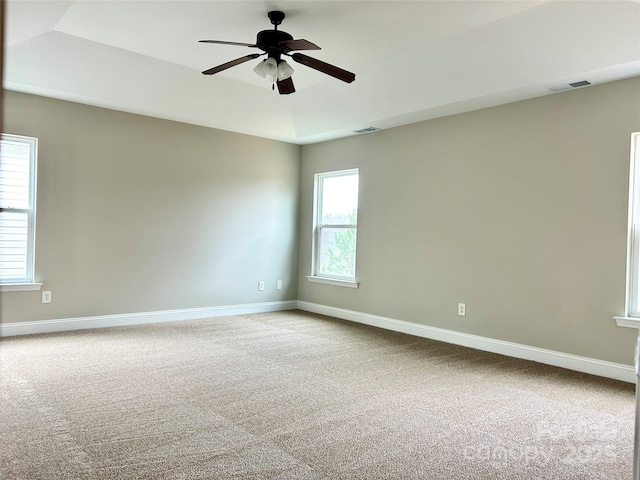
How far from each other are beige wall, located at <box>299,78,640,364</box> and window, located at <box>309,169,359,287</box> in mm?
264

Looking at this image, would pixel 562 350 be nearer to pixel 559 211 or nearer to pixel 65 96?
pixel 559 211

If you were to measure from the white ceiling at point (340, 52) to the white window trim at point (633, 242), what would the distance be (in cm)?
66

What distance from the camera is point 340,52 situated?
4246 mm

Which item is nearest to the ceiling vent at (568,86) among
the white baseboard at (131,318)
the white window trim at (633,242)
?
the white window trim at (633,242)

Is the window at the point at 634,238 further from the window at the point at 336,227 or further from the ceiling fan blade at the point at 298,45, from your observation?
the window at the point at 336,227

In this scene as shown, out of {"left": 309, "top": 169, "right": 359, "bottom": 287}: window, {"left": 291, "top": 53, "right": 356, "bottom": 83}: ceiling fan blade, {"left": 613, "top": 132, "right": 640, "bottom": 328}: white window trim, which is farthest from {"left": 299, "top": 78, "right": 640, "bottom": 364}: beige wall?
{"left": 291, "top": 53, "right": 356, "bottom": 83}: ceiling fan blade

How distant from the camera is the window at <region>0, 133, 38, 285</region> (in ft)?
15.0

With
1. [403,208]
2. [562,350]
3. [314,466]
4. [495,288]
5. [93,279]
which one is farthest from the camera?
[403,208]

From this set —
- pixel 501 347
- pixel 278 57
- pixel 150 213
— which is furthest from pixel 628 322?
pixel 150 213

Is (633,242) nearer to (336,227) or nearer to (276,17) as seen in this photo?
(276,17)

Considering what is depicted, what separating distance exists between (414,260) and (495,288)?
102 cm

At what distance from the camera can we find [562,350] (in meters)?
4.04

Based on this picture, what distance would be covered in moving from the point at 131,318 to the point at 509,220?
4.25 metres

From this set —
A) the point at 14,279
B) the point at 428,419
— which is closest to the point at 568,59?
the point at 428,419
